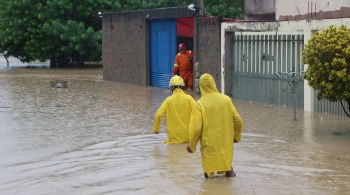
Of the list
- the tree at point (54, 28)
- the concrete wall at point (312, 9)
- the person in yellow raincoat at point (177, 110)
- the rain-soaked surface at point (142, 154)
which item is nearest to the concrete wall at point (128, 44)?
the concrete wall at point (312, 9)

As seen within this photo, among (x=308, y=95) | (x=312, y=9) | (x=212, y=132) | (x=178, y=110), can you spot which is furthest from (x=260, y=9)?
(x=212, y=132)

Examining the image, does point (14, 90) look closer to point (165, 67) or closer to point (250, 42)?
point (165, 67)

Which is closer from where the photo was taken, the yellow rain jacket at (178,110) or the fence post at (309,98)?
the yellow rain jacket at (178,110)

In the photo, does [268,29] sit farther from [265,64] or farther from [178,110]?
[178,110]

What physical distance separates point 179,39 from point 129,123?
9.77 metres

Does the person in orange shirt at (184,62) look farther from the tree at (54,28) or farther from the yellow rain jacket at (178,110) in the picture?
the tree at (54,28)

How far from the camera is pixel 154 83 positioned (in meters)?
25.9

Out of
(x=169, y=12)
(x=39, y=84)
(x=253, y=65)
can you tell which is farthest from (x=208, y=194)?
(x=39, y=84)

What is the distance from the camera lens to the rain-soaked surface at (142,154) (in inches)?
339

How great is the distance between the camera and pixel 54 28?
36.3 m

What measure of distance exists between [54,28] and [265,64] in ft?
65.4

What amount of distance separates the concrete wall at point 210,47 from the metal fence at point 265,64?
0.73 metres

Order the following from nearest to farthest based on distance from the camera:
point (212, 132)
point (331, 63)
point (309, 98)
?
point (212, 132) < point (331, 63) < point (309, 98)

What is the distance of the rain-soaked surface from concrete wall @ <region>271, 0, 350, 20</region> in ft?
12.3
